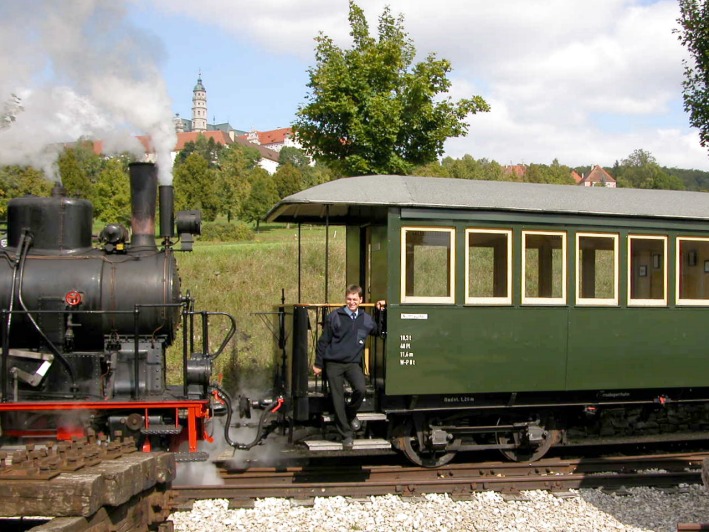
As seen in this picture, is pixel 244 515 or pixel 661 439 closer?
pixel 244 515

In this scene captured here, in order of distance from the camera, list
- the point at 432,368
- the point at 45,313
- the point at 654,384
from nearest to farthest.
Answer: the point at 45,313 < the point at 432,368 < the point at 654,384

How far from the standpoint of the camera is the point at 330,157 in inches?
642

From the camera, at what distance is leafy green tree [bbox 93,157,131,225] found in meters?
28.6

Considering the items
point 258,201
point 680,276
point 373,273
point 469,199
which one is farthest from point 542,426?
point 258,201

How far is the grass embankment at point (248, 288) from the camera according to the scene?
13.2 metres

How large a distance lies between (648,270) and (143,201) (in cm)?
613

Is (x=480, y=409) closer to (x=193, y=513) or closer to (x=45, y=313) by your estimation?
(x=193, y=513)

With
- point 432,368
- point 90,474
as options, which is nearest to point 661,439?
point 432,368

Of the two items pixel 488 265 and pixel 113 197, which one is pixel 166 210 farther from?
pixel 113 197

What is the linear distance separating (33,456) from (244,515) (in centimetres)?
283

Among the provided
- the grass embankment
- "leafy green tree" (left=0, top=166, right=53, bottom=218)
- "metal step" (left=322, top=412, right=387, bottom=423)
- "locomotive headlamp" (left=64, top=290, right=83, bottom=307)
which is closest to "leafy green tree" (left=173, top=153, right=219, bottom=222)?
the grass embankment

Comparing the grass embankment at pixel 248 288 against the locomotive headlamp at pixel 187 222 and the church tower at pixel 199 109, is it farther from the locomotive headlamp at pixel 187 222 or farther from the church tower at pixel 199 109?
the church tower at pixel 199 109

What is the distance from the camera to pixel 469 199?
795 centimetres

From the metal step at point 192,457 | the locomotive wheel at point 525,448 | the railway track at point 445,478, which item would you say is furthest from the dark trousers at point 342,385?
the locomotive wheel at point 525,448
